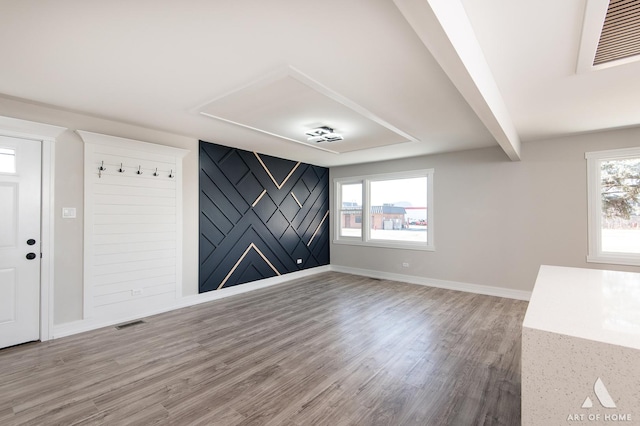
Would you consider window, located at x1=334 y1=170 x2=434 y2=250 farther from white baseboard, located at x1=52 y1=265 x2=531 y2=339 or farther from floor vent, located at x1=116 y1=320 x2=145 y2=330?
floor vent, located at x1=116 y1=320 x2=145 y2=330

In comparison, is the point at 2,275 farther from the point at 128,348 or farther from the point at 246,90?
the point at 246,90

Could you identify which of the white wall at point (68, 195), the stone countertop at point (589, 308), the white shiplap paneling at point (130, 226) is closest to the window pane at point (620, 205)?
the stone countertop at point (589, 308)

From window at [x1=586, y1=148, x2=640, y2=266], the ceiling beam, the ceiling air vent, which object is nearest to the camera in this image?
the ceiling beam

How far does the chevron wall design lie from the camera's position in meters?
4.88

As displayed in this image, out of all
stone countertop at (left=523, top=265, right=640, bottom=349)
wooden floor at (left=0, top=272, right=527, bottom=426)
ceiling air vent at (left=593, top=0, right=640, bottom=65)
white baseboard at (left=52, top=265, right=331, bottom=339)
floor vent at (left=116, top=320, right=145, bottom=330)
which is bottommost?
floor vent at (left=116, top=320, right=145, bottom=330)

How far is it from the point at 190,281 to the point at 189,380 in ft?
7.76

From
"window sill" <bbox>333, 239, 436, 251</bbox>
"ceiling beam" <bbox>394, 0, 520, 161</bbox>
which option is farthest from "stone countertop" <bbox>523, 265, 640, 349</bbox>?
"window sill" <bbox>333, 239, 436, 251</bbox>

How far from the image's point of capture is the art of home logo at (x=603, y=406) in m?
1.00

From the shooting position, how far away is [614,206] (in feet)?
13.8

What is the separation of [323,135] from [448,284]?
12.1 ft

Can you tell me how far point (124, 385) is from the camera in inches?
95.0

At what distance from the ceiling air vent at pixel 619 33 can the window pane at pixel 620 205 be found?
2844 millimetres

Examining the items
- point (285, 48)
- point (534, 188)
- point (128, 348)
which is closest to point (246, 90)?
point (285, 48)

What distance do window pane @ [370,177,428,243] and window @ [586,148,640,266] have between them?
2517mm
